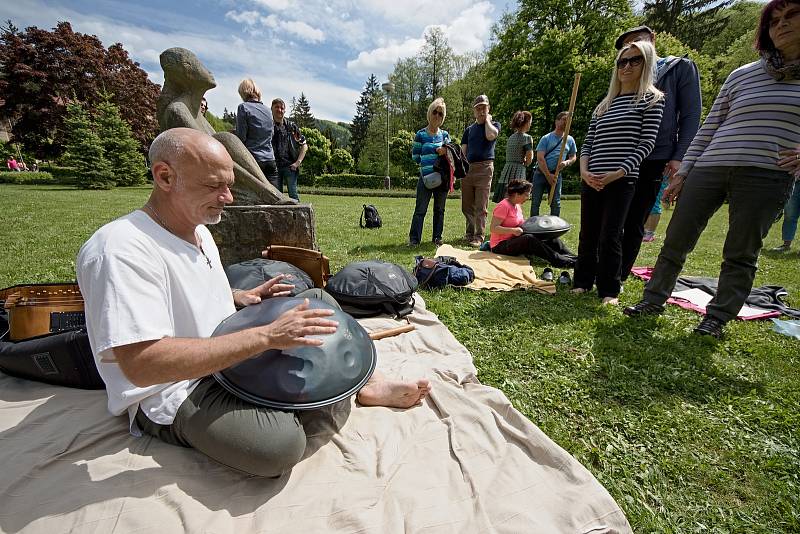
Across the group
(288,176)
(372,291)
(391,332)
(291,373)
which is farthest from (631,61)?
(288,176)

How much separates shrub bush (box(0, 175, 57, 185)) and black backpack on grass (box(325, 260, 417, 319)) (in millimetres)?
29518

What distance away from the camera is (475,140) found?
640cm

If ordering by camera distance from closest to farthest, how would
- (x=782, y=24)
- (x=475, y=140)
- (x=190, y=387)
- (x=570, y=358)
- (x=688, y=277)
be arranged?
1. (x=190, y=387)
2. (x=782, y=24)
3. (x=570, y=358)
4. (x=688, y=277)
5. (x=475, y=140)

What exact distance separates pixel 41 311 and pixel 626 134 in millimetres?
4998

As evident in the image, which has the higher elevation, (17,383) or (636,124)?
(636,124)

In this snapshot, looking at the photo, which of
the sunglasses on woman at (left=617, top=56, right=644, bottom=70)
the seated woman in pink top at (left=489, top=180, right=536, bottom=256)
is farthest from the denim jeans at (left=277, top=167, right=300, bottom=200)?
the sunglasses on woman at (left=617, top=56, right=644, bottom=70)

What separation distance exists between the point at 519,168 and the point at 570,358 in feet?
17.1

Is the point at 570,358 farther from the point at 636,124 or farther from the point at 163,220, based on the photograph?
the point at 163,220

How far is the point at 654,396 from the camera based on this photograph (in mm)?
2393

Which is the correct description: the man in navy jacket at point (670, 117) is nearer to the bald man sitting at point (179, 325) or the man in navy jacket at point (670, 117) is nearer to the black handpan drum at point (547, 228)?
the black handpan drum at point (547, 228)

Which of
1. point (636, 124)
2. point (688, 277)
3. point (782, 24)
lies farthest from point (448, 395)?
point (688, 277)

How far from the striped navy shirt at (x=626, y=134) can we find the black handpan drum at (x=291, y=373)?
337 centimetres

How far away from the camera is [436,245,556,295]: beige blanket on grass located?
448cm

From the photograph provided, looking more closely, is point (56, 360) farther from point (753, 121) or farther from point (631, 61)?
point (753, 121)
